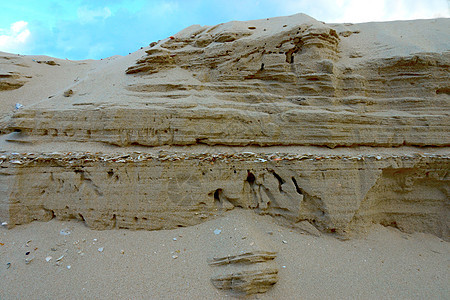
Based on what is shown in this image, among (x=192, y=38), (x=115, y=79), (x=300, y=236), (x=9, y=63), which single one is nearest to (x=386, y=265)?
(x=300, y=236)

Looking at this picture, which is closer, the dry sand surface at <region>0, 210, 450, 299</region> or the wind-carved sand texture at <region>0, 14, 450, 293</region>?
the dry sand surface at <region>0, 210, 450, 299</region>

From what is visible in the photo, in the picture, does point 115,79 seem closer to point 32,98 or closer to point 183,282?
point 32,98

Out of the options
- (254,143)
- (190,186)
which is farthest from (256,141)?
(190,186)

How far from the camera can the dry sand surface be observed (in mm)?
3400

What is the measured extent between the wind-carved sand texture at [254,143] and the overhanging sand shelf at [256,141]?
1.1 inches

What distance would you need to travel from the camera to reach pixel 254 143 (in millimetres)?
4930

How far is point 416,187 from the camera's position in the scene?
4961 mm

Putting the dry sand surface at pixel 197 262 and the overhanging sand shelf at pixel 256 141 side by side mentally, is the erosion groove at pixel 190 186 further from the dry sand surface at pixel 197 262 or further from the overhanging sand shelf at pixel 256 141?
the dry sand surface at pixel 197 262

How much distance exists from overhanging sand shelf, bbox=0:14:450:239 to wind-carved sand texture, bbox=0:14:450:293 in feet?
0.09

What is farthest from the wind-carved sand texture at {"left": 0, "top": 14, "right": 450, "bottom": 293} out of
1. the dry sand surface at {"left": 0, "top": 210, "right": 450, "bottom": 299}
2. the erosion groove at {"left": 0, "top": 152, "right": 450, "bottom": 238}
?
the dry sand surface at {"left": 0, "top": 210, "right": 450, "bottom": 299}

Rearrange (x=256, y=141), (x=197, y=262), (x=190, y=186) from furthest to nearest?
(x=256, y=141) < (x=190, y=186) < (x=197, y=262)

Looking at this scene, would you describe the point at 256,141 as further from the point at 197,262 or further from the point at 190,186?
the point at 197,262

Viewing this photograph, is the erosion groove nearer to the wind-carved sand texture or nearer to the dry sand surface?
the wind-carved sand texture

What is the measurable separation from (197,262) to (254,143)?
275 cm
